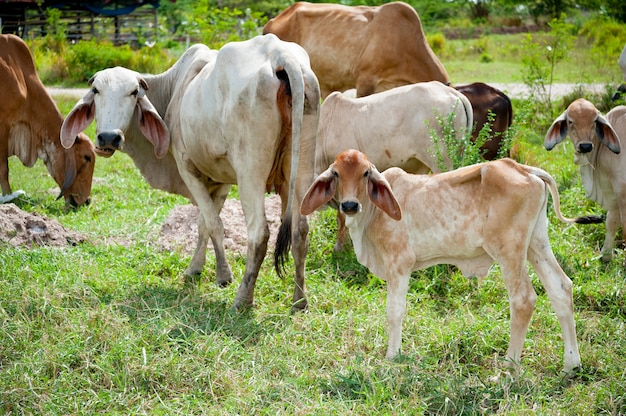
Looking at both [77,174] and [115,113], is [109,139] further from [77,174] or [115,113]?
[77,174]

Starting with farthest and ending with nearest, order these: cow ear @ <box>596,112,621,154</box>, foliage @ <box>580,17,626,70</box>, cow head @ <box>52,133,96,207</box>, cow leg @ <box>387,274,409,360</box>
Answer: foliage @ <box>580,17,626,70</box> < cow head @ <box>52,133,96,207</box> < cow ear @ <box>596,112,621,154</box> < cow leg @ <box>387,274,409,360</box>

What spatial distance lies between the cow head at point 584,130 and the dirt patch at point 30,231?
339 centimetres

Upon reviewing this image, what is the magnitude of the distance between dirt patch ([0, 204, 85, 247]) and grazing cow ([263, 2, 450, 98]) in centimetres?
346

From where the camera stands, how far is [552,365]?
402 centimetres

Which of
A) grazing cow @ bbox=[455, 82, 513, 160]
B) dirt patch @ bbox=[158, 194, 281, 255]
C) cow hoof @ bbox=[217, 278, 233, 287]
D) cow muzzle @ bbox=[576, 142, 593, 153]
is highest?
cow muzzle @ bbox=[576, 142, 593, 153]

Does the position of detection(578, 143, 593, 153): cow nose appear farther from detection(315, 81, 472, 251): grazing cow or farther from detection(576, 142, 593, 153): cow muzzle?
detection(315, 81, 472, 251): grazing cow

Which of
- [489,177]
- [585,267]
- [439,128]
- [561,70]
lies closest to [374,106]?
[439,128]

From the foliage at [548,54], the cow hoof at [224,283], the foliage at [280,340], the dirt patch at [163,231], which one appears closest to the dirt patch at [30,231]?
the dirt patch at [163,231]

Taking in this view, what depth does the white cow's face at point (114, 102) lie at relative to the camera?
5.01m

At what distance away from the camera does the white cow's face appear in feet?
16.4

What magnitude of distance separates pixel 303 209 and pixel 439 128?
2.03 m

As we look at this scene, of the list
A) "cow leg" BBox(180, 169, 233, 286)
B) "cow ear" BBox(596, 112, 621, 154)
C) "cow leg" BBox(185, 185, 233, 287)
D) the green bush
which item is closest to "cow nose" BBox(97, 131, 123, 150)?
"cow leg" BBox(180, 169, 233, 286)

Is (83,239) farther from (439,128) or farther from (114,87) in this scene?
(439,128)

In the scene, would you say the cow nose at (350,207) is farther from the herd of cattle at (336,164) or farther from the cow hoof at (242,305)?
the cow hoof at (242,305)
